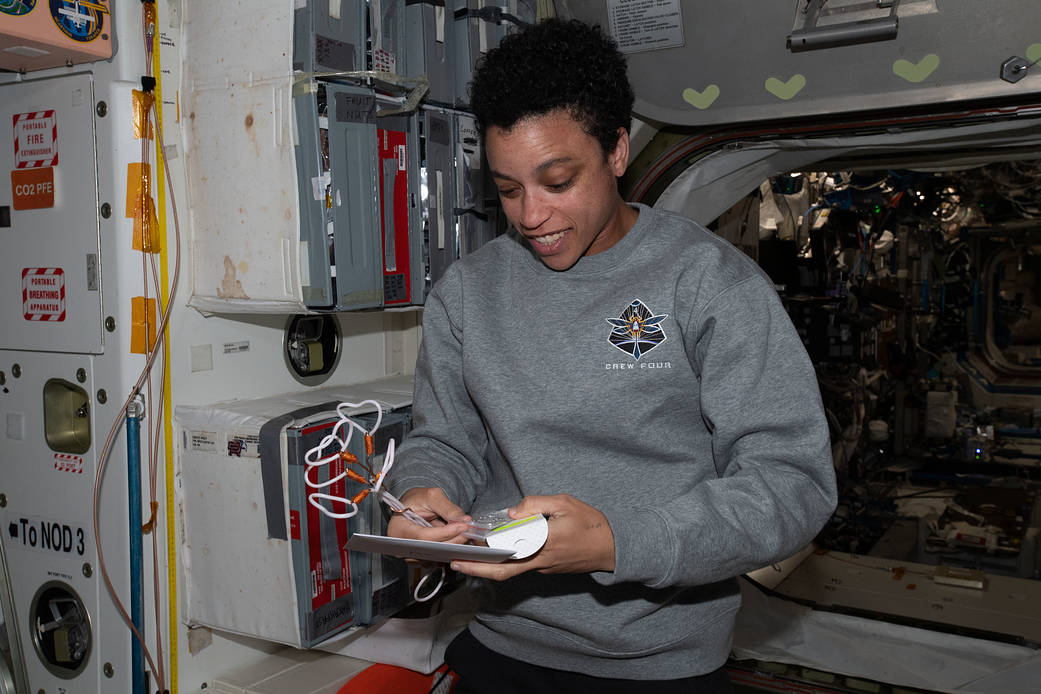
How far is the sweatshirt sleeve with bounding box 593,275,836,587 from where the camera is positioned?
52.3 inches

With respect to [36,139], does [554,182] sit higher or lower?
lower

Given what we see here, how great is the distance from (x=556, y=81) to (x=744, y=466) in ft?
2.54

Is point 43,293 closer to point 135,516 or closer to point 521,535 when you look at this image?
point 135,516

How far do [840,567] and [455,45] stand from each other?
4.17 m

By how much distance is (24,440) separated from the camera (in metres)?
2.71

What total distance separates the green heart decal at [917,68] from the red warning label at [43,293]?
8.81 ft

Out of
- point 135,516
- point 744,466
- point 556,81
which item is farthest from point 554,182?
point 135,516

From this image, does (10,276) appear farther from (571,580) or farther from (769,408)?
(769,408)

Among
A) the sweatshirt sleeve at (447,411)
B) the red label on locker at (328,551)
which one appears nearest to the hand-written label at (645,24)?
the sweatshirt sleeve at (447,411)

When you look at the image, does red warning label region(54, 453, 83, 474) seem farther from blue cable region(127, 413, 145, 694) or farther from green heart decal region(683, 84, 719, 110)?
green heart decal region(683, 84, 719, 110)

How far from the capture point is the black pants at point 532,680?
1596 mm

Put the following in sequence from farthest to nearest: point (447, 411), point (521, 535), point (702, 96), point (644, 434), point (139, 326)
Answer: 1. point (702, 96)
2. point (139, 326)
3. point (447, 411)
4. point (644, 434)
5. point (521, 535)

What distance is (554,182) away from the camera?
158cm

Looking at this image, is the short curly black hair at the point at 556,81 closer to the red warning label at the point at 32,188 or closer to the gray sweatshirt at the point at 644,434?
the gray sweatshirt at the point at 644,434
